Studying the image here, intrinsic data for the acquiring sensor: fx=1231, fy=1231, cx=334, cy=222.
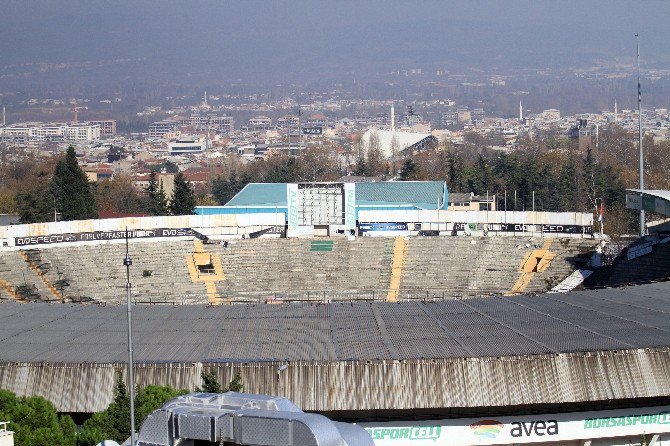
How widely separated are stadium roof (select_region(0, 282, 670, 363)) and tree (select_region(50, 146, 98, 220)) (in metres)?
25.3

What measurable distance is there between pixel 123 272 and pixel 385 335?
17884mm

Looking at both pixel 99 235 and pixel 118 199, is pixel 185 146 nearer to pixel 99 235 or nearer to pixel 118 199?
pixel 118 199

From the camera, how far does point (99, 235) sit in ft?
131

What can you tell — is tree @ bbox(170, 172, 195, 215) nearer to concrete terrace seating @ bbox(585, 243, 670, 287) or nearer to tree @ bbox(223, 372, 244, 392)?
concrete terrace seating @ bbox(585, 243, 670, 287)

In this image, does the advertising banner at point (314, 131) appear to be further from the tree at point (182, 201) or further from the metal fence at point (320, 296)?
the metal fence at point (320, 296)

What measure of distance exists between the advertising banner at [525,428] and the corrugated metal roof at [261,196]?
30806mm

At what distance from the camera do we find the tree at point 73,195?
50781 millimetres

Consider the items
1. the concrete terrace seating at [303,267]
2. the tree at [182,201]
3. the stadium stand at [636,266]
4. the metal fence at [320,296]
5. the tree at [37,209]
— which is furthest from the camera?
the tree at [182,201]

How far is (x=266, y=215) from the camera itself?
41.5 m

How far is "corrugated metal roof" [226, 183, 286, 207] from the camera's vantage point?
51062 mm

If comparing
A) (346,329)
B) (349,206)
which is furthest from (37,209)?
(346,329)

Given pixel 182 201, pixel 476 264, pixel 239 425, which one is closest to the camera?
pixel 239 425

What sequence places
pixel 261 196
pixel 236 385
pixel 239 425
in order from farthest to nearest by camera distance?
pixel 261 196, pixel 236 385, pixel 239 425

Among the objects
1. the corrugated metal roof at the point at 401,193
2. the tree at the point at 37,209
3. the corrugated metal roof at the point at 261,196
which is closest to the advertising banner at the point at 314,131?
the corrugated metal roof at the point at 261,196
